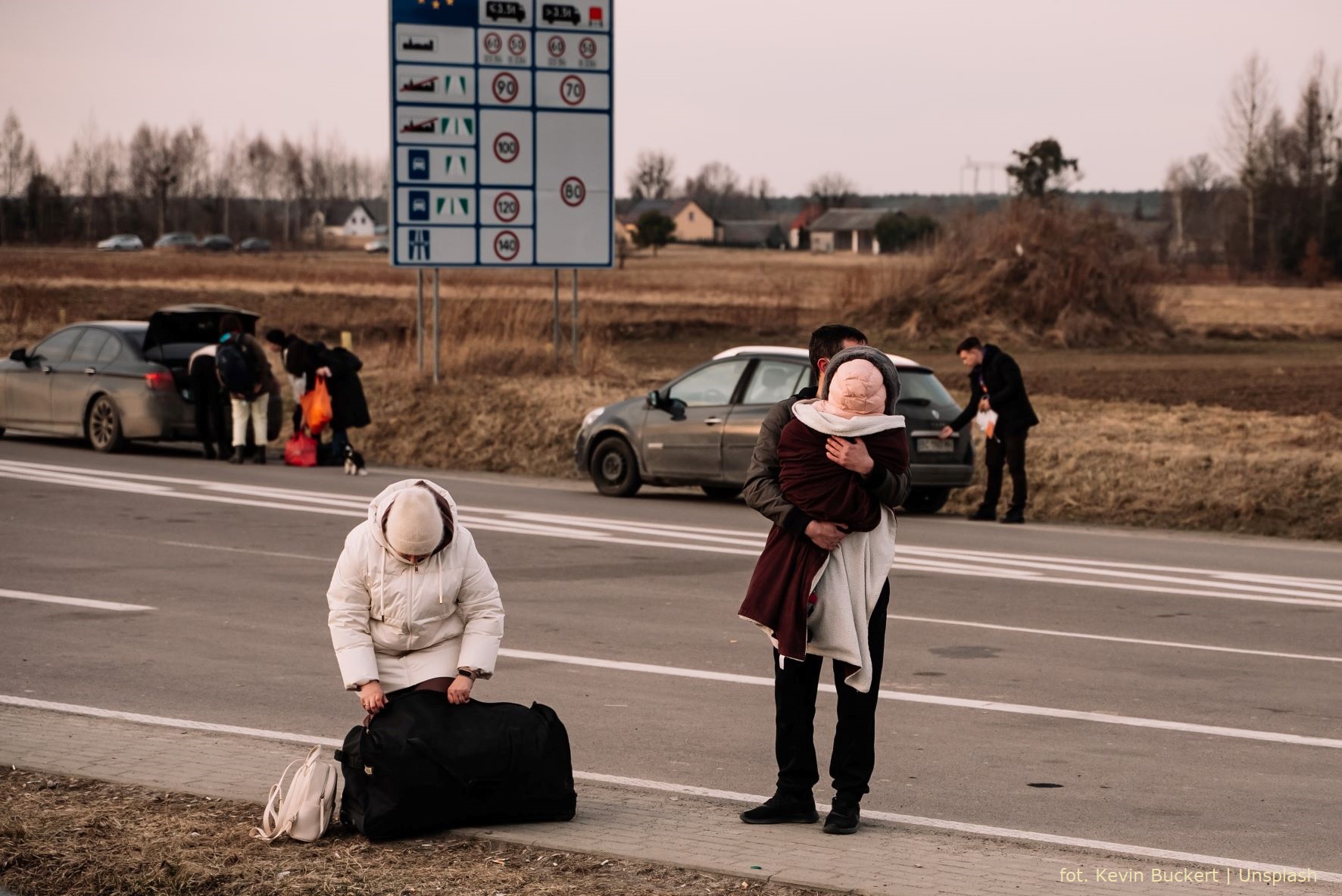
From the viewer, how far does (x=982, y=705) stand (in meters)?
8.68

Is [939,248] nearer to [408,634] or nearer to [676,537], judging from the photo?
[676,537]

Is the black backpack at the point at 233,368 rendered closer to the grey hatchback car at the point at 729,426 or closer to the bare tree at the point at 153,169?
the grey hatchback car at the point at 729,426

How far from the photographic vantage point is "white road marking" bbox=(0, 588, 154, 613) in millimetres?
11078

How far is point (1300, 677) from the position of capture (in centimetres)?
959

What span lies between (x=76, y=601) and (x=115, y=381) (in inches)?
435

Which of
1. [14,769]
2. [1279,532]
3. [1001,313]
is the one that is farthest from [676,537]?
[1001,313]

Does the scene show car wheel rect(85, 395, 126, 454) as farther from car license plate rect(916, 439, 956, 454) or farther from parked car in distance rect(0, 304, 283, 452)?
car license plate rect(916, 439, 956, 454)

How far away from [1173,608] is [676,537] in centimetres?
482

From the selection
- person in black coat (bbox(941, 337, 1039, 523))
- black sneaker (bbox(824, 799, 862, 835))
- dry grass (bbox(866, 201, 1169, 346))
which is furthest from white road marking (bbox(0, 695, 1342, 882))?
dry grass (bbox(866, 201, 1169, 346))

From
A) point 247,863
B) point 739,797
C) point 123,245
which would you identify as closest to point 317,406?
point 739,797

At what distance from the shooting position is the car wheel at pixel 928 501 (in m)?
18.1

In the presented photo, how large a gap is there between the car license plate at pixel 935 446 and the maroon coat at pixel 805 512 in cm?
1123

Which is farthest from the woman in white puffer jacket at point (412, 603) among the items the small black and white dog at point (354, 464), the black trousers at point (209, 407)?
the black trousers at point (209, 407)

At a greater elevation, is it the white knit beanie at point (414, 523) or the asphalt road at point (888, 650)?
the white knit beanie at point (414, 523)
